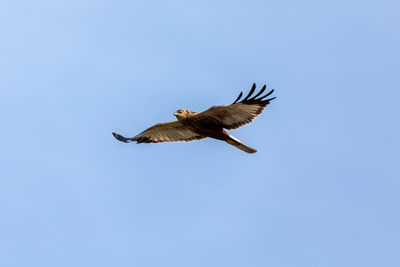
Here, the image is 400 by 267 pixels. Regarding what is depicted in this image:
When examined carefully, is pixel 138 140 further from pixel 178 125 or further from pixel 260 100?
pixel 260 100

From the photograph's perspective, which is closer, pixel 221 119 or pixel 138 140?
pixel 221 119

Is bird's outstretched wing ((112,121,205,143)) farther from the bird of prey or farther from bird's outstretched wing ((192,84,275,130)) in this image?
bird's outstretched wing ((192,84,275,130))

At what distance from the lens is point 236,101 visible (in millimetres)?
17969

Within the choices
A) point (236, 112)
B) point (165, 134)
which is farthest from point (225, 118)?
point (165, 134)

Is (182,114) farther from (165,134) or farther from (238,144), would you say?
(165,134)

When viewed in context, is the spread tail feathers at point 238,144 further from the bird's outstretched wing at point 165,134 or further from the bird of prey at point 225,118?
the bird's outstretched wing at point 165,134

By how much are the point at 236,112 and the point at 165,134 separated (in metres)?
2.67

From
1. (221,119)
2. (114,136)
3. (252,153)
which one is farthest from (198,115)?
(114,136)

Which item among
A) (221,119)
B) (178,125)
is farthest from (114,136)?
(221,119)

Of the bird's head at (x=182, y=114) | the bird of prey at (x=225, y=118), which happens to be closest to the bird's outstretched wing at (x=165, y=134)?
the bird of prey at (x=225, y=118)

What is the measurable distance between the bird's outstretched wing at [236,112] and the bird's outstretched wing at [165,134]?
1.47 m

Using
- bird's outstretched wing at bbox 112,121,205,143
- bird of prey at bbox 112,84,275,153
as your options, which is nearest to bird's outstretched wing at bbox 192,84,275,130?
bird of prey at bbox 112,84,275,153

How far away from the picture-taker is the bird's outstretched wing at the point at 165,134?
65.2 feet

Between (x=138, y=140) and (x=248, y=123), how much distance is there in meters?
3.56
